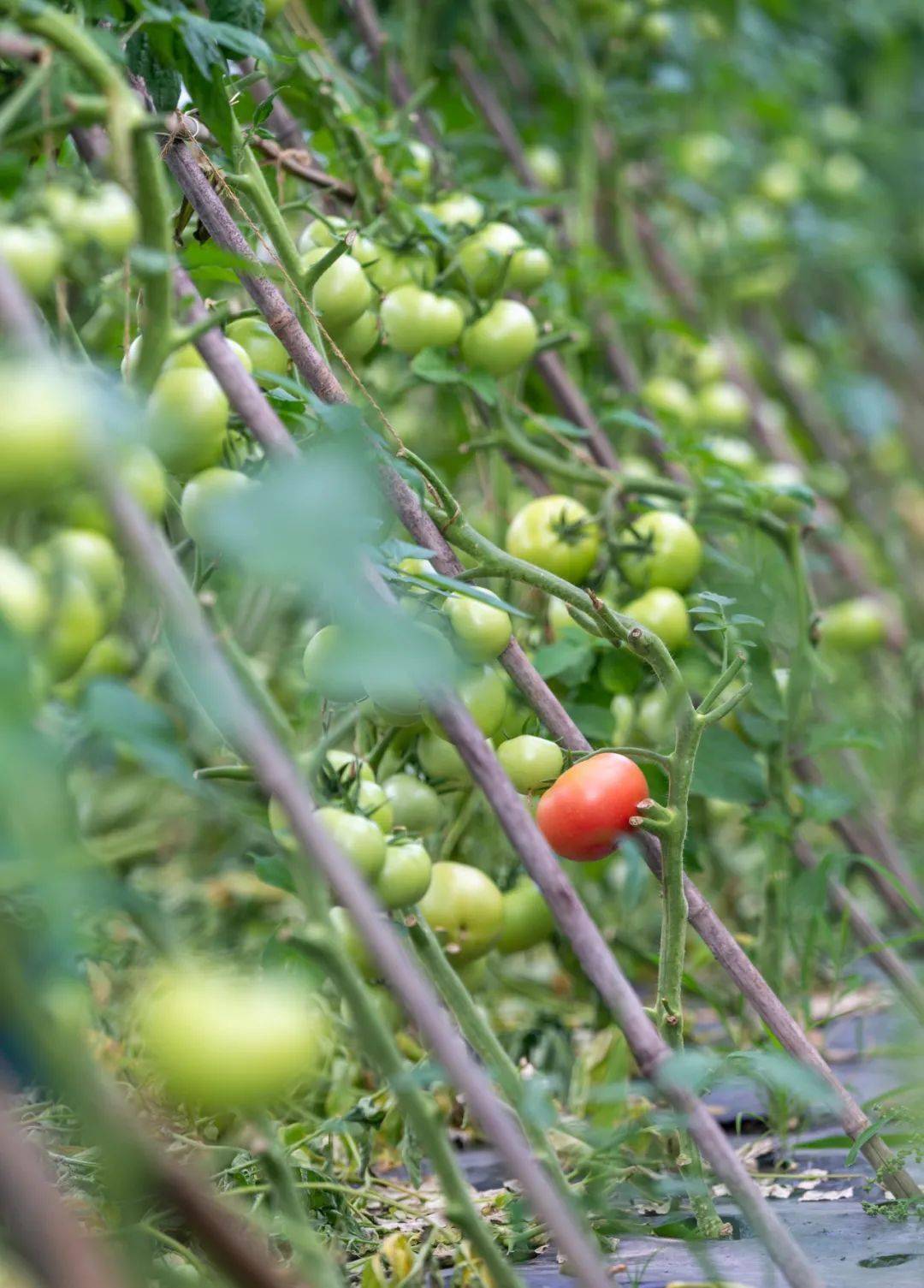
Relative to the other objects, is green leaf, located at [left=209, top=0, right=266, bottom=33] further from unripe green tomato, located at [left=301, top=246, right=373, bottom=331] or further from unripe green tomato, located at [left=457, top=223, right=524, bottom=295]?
unripe green tomato, located at [left=457, top=223, right=524, bottom=295]

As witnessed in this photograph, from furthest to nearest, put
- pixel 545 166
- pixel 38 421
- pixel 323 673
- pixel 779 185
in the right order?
1. pixel 779 185
2. pixel 545 166
3. pixel 323 673
4. pixel 38 421

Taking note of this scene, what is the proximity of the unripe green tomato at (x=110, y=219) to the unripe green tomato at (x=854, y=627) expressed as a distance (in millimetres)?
1183

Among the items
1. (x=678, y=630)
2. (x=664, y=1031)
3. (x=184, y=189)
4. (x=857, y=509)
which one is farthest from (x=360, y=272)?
(x=857, y=509)

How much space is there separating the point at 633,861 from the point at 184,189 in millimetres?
394

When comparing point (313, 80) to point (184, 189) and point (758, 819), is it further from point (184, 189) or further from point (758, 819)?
point (758, 819)

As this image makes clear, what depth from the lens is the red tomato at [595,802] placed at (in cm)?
63

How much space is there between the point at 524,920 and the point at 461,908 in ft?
0.32

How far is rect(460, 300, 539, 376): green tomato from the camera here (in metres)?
0.94

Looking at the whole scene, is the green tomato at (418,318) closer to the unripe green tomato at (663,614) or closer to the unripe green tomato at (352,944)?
the unripe green tomato at (663,614)

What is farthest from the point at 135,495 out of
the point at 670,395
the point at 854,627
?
the point at 854,627

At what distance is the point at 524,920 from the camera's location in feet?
2.99

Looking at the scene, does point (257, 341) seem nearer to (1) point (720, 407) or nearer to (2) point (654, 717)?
(2) point (654, 717)

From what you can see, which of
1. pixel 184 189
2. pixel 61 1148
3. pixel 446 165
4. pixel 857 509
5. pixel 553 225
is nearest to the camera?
pixel 184 189

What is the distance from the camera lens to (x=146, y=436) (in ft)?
1.31
